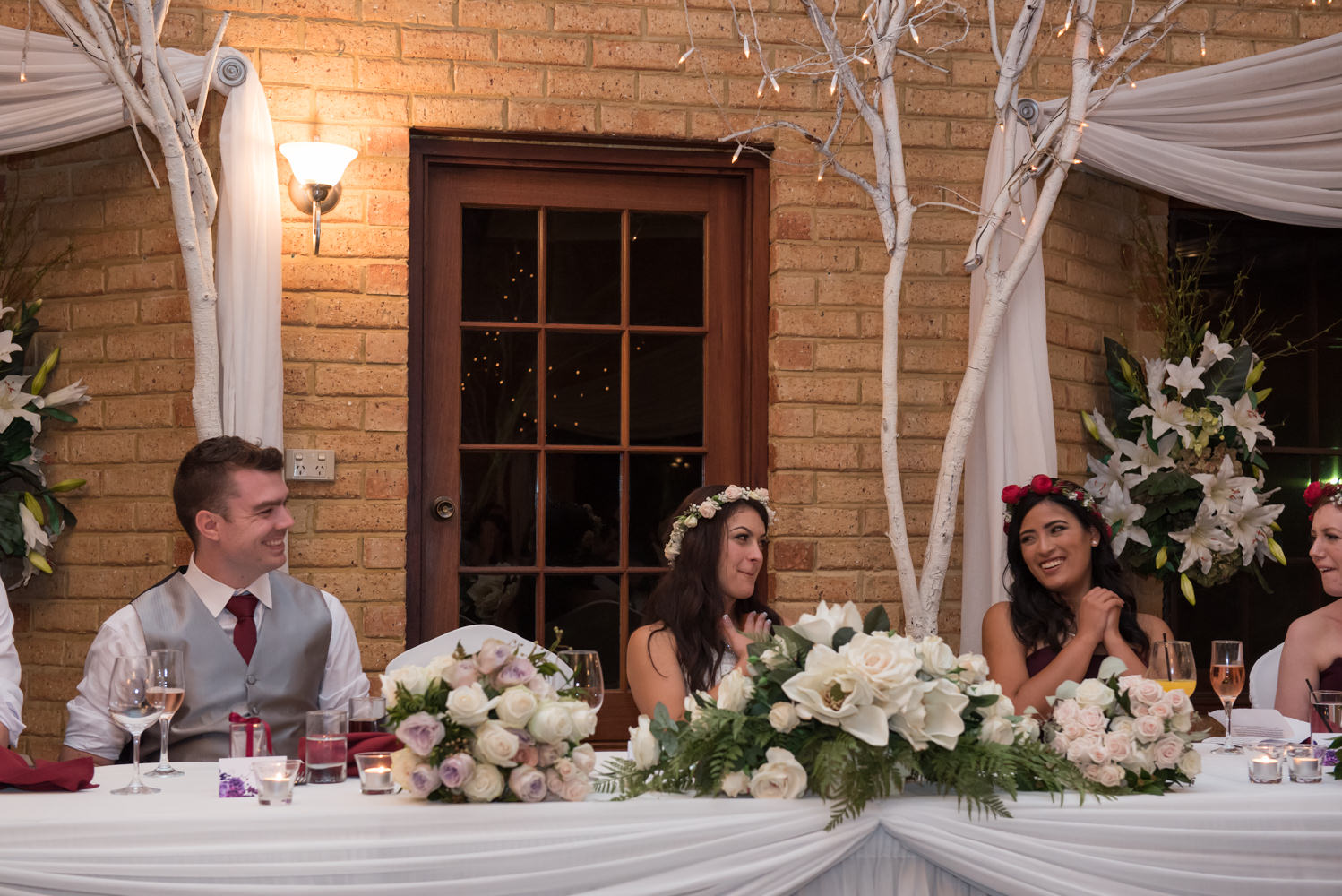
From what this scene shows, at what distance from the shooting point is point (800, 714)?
1774 millimetres

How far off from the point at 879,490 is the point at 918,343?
463 millimetres

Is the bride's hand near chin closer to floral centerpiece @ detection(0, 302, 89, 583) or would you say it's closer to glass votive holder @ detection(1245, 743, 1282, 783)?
glass votive holder @ detection(1245, 743, 1282, 783)

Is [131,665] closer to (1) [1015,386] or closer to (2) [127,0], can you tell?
(2) [127,0]

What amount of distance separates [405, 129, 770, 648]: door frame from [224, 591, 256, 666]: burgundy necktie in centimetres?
107

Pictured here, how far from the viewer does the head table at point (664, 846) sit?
5.62ft

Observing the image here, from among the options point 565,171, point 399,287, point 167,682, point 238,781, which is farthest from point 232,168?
point 238,781

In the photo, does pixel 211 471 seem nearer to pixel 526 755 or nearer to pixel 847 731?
pixel 526 755

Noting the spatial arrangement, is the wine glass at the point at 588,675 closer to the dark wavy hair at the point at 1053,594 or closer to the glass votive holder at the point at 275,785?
the glass votive holder at the point at 275,785

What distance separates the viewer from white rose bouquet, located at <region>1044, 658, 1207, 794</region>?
1.88m

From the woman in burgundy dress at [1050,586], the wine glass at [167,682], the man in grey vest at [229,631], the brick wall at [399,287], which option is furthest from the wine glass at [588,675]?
the brick wall at [399,287]

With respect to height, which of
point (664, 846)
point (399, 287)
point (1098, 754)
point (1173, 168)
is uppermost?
point (1173, 168)

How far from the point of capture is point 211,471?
296 cm

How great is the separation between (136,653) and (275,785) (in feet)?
2.86

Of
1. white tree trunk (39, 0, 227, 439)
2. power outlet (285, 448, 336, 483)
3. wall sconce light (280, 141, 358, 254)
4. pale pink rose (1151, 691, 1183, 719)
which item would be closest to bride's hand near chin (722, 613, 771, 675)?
pale pink rose (1151, 691, 1183, 719)
